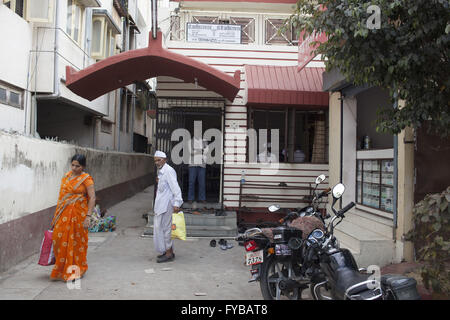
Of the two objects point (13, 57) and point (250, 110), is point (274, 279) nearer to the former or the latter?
point (250, 110)

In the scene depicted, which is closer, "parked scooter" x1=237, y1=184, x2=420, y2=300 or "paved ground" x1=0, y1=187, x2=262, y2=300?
"parked scooter" x1=237, y1=184, x2=420, y2=300

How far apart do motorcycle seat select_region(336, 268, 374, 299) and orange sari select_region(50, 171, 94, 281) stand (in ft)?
11.1

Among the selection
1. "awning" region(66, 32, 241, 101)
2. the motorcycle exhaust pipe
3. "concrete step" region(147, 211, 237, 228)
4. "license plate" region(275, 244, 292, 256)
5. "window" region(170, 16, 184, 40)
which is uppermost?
"window" region(170, 16, 184, 40)

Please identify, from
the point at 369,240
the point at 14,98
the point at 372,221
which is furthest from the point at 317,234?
the point at 14,98

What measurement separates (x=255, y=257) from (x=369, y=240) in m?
2.50

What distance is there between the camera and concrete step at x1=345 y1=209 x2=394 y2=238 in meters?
6.52

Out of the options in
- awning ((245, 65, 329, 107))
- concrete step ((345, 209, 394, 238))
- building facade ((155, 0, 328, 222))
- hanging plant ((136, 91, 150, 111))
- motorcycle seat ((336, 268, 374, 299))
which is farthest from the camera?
hanging plant ((136, 91, 150, 111))

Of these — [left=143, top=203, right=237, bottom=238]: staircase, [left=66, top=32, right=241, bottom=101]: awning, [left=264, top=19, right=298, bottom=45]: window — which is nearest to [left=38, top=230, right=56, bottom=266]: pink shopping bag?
[left=143, top=203, right=237, bottom=238]: staircase

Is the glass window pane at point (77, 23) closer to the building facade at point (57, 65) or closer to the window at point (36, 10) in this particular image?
the building facade at point (57, 65)

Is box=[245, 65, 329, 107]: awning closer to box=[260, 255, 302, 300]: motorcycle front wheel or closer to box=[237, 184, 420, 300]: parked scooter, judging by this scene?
box=[237, 184, 420, 300]: parked scooter

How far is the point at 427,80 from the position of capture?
4.38 meters

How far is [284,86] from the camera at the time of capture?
9602 mm
